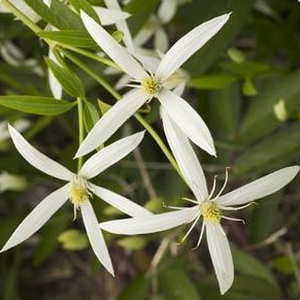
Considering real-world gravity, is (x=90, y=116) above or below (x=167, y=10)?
below

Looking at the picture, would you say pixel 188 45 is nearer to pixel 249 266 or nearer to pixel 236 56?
pixel 236 56

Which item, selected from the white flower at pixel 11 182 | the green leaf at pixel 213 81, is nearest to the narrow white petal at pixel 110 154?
→ the green leaf at pixel 213 81

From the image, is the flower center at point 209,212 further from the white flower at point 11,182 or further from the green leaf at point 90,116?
the white flower at point 11,182

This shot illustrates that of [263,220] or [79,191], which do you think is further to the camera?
[263,220]

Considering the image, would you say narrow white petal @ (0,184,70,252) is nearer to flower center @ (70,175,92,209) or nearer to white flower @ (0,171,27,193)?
flower center @ (70,175,92,209)

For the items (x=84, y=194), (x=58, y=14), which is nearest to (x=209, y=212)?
(x=84, y=194)

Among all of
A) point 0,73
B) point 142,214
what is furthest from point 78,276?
point 142,214
